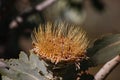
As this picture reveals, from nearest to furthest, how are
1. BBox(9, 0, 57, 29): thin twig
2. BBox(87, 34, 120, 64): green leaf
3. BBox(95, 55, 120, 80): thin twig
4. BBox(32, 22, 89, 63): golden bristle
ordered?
BBox(32, 22, 89, 63): golden bristle, BBox(95, 55, 120, 80): thin twig, BBox(87, 34, 120, 64): green leaf, BBox(9, 0, 57, 29): thin twig

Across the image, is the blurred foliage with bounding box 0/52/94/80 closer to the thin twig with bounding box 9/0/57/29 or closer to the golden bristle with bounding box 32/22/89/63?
the golden bristle with bounding box 32/22/89/63

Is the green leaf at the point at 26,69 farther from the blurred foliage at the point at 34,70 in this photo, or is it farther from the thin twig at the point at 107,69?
the thin twig at the point at 107,69

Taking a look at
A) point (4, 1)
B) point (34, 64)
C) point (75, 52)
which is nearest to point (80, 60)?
point (75, 52)

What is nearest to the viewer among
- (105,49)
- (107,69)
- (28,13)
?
(107,69)

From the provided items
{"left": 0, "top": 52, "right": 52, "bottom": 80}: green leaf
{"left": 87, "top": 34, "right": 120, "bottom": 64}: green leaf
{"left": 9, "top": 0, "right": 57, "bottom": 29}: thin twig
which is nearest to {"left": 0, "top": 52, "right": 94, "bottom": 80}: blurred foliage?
{"left": 0, "top": 52, "right": 52, "bottom": 80}: green leaf

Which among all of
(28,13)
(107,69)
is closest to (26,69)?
(107,69)

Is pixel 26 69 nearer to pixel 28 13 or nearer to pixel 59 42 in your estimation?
pixel 59 42
